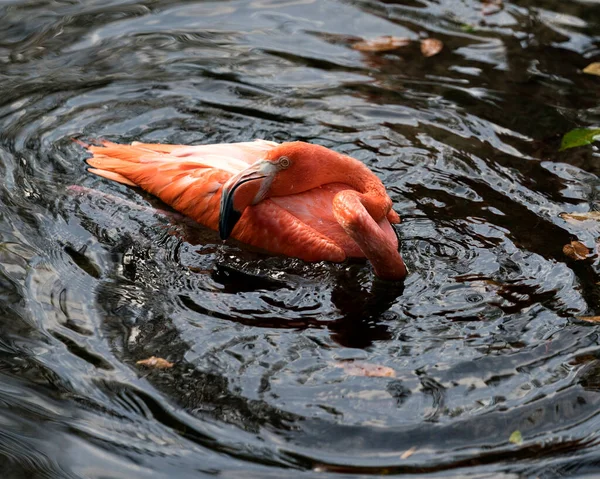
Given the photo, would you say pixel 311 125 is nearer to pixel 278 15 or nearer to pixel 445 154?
pixel 445 154

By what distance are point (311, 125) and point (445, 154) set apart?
39.6 inches

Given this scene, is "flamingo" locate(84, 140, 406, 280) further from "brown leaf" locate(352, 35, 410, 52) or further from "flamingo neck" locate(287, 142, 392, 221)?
"brown leaf" locate(352, 35, 410, 52)

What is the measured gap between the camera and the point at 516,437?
371 cm

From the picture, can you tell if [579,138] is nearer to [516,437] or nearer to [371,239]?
[371,239]

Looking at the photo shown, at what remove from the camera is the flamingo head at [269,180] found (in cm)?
496

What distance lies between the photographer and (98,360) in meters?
4.08

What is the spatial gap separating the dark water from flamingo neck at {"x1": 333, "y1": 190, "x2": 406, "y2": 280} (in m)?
0.11

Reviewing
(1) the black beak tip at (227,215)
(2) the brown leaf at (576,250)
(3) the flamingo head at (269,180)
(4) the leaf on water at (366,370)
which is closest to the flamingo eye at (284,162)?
(3) the flamingo head at (269,180)

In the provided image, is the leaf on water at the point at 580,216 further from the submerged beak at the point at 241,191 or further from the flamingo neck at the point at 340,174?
the submerged beak at the point at 241,191

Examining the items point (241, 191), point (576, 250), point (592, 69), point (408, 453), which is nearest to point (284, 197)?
point (241, 191)

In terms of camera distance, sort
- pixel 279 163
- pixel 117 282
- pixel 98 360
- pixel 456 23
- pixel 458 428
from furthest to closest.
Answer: pixel 456 23
pixel 279 163
pixel 117 282
pixel 98 360
pixel 458 428

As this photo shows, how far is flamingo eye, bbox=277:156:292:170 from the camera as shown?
5069 mm

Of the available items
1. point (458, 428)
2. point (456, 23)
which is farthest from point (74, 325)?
point (456, 23)

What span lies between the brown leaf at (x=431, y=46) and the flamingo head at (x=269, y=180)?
2646 millimetres
